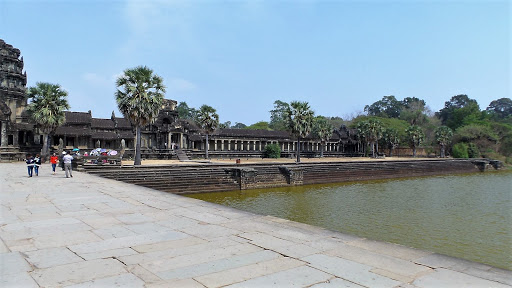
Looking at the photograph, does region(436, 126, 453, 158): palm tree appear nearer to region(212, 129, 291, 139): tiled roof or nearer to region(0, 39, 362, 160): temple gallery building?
region(0, 39, 362, 160): temple gallery building

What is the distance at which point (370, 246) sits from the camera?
6.32 metres

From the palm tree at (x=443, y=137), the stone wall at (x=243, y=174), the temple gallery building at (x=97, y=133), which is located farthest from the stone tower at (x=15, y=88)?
the palm tree at (x=443, y=137)

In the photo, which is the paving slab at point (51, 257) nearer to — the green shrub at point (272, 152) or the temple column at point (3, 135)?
the temple column at point (3, 135)

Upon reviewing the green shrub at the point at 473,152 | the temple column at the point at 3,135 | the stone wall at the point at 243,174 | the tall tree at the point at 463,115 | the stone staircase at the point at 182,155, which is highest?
Answer: the tall tree at the point at 463,115

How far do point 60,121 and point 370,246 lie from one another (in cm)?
3532

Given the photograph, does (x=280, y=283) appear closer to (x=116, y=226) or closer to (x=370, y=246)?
(x=370, y=246)

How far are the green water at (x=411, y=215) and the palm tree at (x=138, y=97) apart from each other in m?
9.15

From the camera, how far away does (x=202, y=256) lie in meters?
5.63

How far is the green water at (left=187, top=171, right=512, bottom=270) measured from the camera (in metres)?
11.3

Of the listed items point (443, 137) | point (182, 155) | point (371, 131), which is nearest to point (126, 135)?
point (182, 155)

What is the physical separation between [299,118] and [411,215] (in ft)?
87.8

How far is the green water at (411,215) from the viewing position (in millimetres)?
11258

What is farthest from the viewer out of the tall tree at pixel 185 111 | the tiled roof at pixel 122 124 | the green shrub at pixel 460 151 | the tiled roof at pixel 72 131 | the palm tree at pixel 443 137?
the tall tree at pixel 185 111

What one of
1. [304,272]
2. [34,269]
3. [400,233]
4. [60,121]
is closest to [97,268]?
[34,269]
